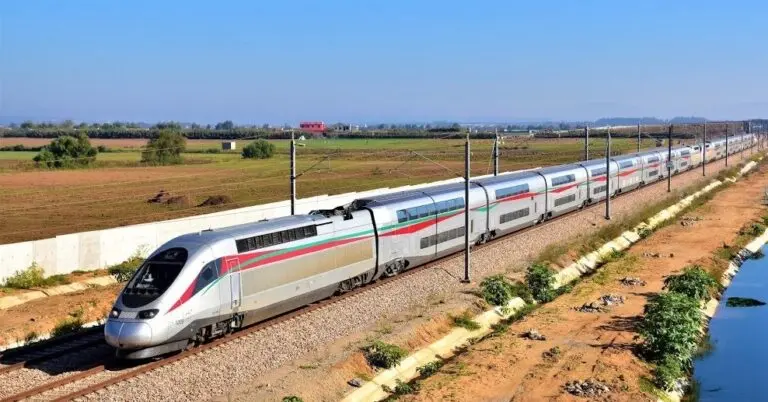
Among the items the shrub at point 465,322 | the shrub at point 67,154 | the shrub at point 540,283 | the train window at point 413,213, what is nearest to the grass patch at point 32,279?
the train window at point 413,213

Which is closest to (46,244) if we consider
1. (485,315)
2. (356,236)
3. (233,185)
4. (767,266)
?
(356,236)

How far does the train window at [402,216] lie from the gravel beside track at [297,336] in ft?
8.26

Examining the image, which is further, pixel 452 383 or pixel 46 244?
pixel 46 244

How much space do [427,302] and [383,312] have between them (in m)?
2.41

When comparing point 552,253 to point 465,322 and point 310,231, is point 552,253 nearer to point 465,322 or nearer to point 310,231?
point 465,322

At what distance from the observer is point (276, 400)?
1906 cm

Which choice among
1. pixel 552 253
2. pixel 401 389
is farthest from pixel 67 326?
pixel 552 253

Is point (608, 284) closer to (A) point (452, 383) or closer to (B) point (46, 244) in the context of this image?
(A) point (452, 383)

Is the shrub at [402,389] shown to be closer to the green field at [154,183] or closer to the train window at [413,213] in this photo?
the train window at [413,213]

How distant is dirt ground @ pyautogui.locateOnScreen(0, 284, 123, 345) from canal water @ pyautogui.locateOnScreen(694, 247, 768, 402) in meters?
21.3

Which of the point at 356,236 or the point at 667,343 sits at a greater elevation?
the point at 356,236

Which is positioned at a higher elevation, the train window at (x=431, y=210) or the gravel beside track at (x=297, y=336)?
the train window at (x=431, y=210)

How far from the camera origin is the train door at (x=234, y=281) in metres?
23.1

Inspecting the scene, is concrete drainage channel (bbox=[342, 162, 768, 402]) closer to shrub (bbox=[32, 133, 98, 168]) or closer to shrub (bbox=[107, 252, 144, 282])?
shrub (bbox=[107, 252, 144, 282])
